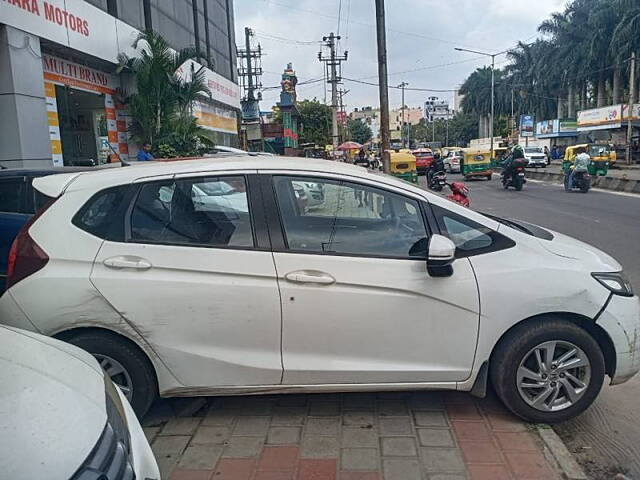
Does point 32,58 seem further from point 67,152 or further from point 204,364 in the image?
point 204,364

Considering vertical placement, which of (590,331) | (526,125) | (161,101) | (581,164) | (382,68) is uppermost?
(526,125)

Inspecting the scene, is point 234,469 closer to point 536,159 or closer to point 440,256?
point 440,256

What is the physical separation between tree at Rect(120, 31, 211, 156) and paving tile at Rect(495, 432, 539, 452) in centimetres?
1179

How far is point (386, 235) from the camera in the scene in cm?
331

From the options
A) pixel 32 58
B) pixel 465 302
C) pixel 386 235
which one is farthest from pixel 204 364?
pixel 32 58

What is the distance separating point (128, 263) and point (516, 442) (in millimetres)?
2491

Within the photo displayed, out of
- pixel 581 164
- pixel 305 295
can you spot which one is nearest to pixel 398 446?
pixel 305 295

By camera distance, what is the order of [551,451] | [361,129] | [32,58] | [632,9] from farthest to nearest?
[361,129], [632,9], [32,58], [551,451]

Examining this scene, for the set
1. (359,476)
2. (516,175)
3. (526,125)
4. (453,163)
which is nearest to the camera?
(359,476)

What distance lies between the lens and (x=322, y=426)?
10.9 ft

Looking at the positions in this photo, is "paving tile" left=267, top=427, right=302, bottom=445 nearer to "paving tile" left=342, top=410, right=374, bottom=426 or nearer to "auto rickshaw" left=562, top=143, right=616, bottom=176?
"paving tile" left=342, top=410, right=374, bottom=426

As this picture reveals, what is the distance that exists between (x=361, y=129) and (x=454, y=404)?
10839cm

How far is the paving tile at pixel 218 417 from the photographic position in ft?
11.2

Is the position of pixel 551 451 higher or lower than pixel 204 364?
lower
